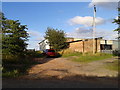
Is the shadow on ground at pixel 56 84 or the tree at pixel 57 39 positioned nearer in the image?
the shadow on ground at pixel 56 84

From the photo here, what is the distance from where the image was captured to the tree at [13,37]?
55.2 feet

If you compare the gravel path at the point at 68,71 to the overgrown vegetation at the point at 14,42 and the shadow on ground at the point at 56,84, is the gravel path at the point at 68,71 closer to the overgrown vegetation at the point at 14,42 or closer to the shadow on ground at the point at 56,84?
the shadow on ground at the point at 56,84

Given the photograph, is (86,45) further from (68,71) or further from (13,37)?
(68,71)

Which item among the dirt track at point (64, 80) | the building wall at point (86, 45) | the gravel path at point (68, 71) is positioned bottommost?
the gravel path at point (68, 71)

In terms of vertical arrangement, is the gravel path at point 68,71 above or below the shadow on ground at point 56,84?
below

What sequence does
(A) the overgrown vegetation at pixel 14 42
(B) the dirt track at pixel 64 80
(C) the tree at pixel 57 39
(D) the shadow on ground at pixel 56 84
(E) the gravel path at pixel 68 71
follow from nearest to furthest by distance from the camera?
(D) the shadow on ground at pixel 56 84 → (B) the dirt track at pixel 64 80 → (E) the gravel path at pixel 68 71 → (A) the overgrown vegetation at pixel 14 42 → (C) the tree at pixel 57 39

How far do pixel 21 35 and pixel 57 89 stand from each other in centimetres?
1418

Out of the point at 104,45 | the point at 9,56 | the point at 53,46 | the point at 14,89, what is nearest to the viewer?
the point at 14,89

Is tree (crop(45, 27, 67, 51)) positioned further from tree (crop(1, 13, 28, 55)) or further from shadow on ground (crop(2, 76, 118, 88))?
shadow on ground (crop(2, 76, 118, 88))

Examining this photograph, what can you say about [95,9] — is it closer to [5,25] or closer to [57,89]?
[5,25]

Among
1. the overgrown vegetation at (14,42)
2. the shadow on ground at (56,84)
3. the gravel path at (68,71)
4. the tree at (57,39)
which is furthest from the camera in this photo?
the tree at (57,39)

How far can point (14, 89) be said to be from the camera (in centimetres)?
572

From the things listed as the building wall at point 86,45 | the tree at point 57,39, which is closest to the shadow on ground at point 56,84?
the tree at point 57,39

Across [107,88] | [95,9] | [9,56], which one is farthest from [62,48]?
[107,88]
